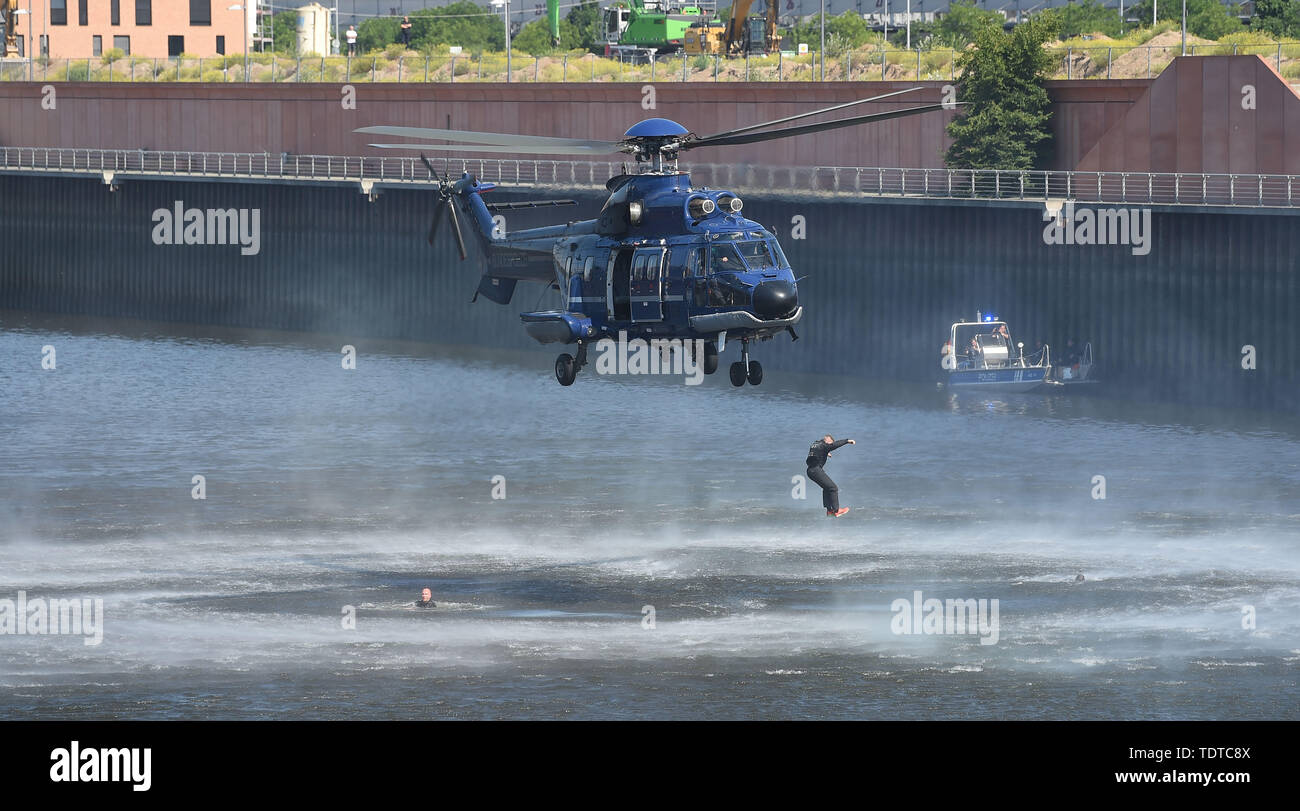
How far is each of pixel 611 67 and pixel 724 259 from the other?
76.8 metres

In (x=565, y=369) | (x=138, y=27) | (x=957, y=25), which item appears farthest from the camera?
(x=138, y=27)

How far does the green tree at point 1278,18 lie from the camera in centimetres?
14250

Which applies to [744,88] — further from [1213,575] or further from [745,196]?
[1213,575]

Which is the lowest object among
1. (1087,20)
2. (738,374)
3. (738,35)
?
(738,374)

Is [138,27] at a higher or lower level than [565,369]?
higher

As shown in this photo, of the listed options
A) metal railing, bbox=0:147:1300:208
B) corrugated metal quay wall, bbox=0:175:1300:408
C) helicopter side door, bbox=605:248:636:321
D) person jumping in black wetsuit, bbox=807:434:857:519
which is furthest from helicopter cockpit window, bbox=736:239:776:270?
corrugated metal quay wall, bbox=0:175:1300:408

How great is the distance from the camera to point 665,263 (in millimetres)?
53562

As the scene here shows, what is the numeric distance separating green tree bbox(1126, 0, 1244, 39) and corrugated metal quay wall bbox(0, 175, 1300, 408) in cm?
4701

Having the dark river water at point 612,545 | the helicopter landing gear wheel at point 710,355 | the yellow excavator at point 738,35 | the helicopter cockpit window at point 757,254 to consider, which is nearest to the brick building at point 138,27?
the yellow excavator at point 738,35

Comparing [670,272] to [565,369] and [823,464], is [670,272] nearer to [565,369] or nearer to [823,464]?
[565,369]

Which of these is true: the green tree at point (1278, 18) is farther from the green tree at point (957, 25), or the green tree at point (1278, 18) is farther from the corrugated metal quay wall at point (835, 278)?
the corrugated metal quay wall at point (835, 278)

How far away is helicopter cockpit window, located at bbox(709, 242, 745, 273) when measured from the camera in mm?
52844

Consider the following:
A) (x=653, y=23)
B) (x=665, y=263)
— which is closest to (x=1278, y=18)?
(x=653, y=23)

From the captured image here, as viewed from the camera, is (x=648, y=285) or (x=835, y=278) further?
(x=835, y=278)
